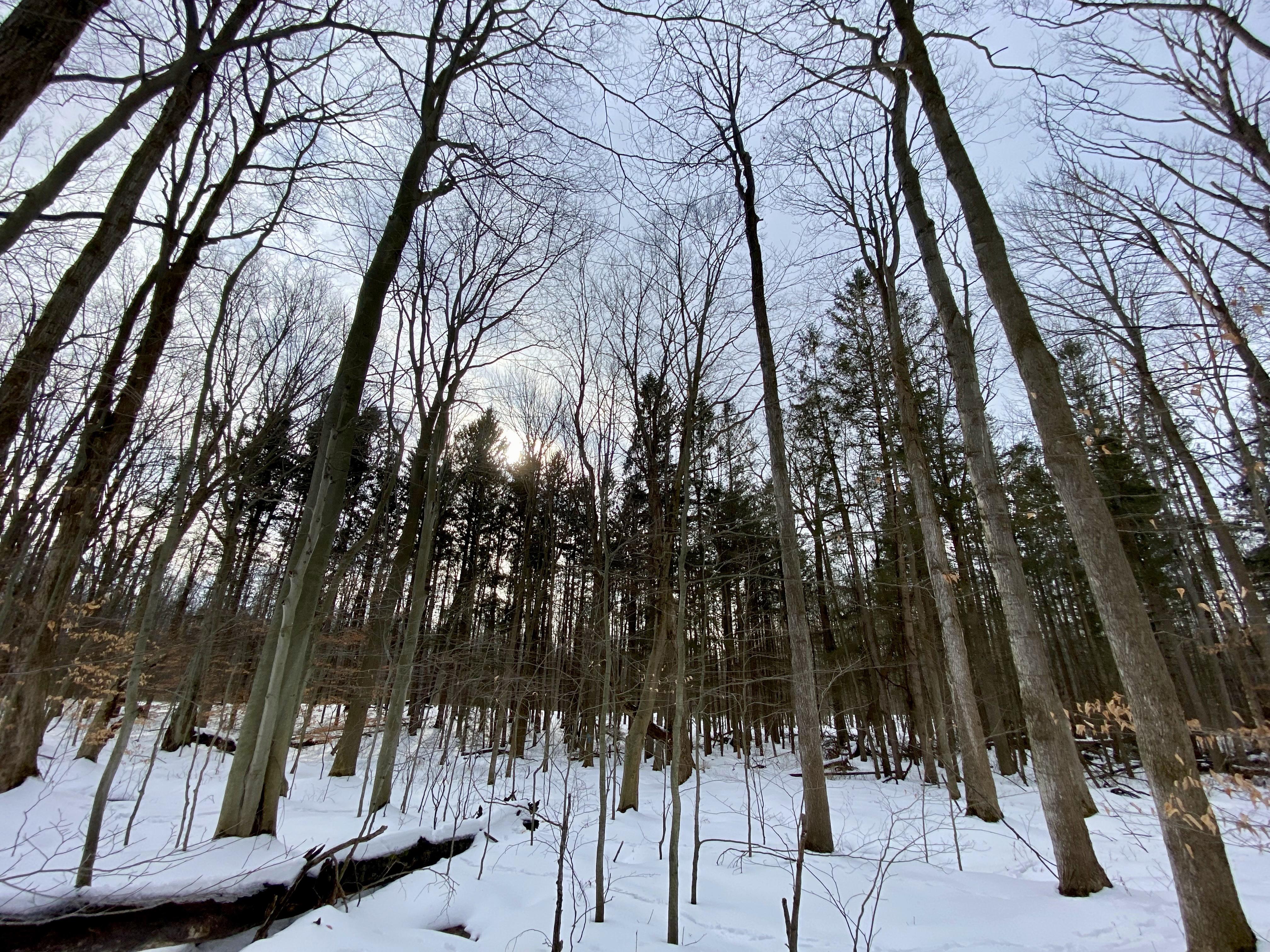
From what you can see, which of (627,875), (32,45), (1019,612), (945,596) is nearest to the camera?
(32,45)

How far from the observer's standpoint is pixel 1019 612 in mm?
5379

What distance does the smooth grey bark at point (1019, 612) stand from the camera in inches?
192

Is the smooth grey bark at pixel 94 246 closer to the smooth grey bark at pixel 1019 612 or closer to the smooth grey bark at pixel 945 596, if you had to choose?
the smooth grey bark at pixel 1019 612

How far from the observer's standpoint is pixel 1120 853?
6840 mm

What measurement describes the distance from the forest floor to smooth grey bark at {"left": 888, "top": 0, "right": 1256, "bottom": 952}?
0.34m

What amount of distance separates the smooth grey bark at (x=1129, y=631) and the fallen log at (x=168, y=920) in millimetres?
5766

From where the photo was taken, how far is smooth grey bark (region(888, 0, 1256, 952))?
3.29 meters

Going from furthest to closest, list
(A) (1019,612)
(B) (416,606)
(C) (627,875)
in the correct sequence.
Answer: (B) (416,606)
(C) (627,875)
(A) (1019,612)

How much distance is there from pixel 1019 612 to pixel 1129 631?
1.80m

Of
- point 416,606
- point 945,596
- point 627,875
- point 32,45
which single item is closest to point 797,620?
point 945,596

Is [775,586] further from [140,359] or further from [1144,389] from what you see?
[140,359]

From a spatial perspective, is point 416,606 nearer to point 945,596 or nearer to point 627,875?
point 627,875

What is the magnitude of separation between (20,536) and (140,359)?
509 cm

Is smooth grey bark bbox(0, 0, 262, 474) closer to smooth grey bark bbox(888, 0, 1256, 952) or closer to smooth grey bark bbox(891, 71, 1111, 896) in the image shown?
smooth grey bark bbox(888, 0, 1256, 952)
